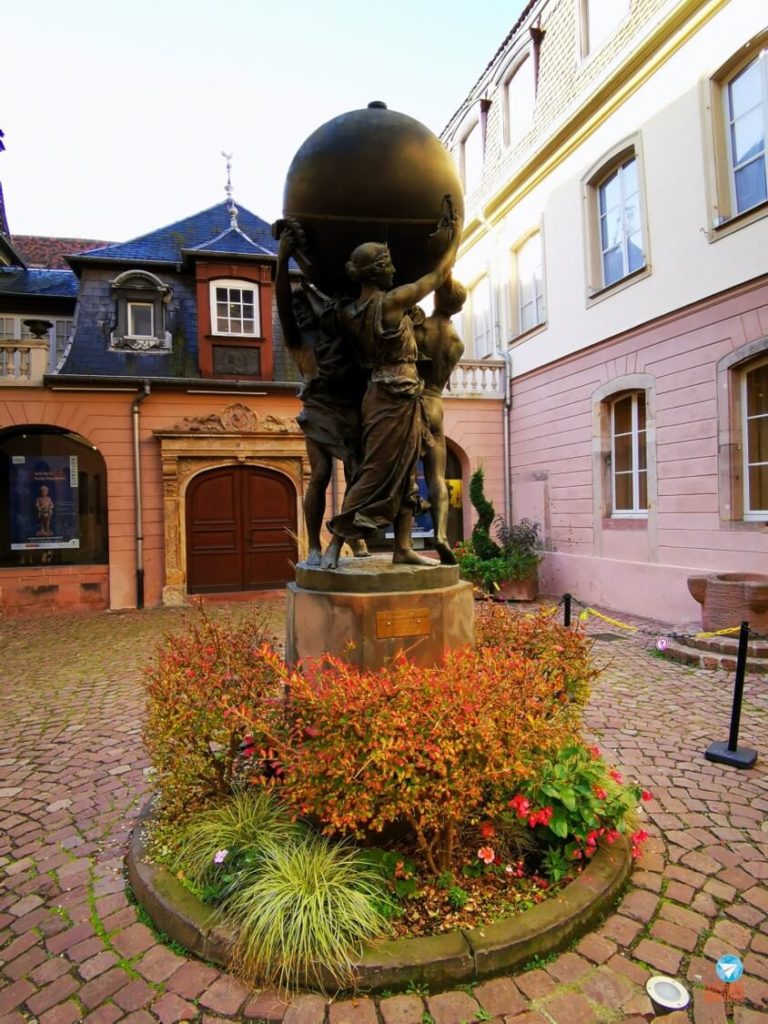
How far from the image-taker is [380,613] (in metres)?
2.98

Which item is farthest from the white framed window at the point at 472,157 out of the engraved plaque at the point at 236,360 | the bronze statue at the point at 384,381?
the bronze statue at the point at 384,381

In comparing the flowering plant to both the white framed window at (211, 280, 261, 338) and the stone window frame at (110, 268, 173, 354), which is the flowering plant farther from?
the stone window frame at (110, 268, 173, 354)

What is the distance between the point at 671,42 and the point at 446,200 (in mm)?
A: 7593

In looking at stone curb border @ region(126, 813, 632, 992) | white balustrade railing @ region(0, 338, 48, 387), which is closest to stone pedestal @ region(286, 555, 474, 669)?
stone curb border @ region(126, 813, 632, 992)

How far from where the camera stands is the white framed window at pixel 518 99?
1188 cm

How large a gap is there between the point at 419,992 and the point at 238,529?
33.2ft

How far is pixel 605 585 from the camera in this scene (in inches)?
383

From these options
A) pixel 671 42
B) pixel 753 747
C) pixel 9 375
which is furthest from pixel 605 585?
pixel 9 375

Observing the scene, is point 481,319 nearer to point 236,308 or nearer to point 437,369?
point 236,308

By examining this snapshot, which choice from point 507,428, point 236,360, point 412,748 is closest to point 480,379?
point 507,428

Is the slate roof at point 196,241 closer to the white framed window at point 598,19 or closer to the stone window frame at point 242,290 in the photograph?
the stone window frame at point 242,290

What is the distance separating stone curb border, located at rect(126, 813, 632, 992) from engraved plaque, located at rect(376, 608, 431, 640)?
4.07ft

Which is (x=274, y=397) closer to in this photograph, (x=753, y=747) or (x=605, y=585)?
(x=605, y=585)

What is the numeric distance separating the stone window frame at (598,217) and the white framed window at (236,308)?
20.4ft
